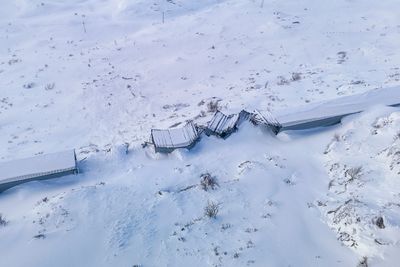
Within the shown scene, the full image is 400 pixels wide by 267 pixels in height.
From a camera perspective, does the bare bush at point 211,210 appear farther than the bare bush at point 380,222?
Yes

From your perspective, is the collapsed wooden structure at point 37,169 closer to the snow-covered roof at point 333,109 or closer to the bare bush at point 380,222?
the snow-covered roof at point 333,109

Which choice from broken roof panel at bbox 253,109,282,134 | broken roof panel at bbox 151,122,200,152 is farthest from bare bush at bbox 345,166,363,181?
broken roof panel at bbox 151,122,200,152

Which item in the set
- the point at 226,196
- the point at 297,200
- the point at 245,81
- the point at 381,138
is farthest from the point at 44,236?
the point at 245,81

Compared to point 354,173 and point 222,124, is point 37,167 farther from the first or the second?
point 354,173

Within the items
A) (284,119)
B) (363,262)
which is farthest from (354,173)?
(284,119)

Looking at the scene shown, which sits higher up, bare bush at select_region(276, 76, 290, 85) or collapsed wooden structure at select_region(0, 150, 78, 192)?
collapsed wooden structure at select_region(0, 150, 78, 192)

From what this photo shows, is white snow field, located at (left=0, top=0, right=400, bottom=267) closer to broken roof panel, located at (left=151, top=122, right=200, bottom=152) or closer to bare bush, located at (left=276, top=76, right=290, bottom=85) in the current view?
bare bush, located at (left=276, top=76, right=290, bottom=85)

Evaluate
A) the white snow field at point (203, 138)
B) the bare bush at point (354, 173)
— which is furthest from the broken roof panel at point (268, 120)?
the bare bush at point (354, 173)
